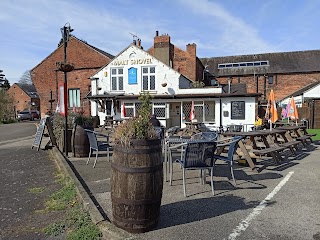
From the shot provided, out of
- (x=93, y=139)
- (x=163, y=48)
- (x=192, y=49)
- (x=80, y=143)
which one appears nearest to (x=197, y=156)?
(x=93, y=139)

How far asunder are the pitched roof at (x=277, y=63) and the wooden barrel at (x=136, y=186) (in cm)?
3417

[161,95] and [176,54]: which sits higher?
[176,54]

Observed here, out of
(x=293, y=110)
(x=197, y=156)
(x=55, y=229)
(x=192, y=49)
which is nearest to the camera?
(x=55, y=229)

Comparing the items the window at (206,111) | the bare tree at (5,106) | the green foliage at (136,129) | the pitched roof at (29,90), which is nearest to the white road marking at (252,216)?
the green foliage at (136,129)

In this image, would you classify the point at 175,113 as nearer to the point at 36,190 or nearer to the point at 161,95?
the point at 161,95

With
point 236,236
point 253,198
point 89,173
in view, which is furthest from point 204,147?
point 89,173

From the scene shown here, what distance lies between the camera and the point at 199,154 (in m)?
4.79

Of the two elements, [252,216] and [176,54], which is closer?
[252,216]

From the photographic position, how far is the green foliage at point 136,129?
3389mm

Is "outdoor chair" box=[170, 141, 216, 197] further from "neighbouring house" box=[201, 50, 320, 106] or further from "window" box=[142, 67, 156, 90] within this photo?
"neighbouring house" box=[201, 50, 320, 106]

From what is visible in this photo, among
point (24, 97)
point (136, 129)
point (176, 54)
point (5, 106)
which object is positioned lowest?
point (136, 129)

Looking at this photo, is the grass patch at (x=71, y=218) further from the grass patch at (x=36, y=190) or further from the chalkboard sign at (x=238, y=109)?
the chalkboard sign at (x=238, y=109)

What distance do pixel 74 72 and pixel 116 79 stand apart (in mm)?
10253

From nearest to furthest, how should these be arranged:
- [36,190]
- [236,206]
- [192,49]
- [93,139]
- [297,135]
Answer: [236,206] → [36,190] → [93,139] → [297,135] → [192,49]
